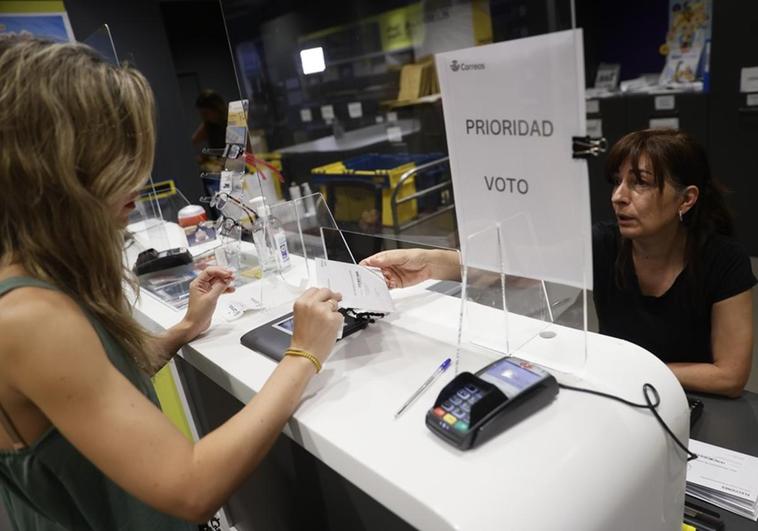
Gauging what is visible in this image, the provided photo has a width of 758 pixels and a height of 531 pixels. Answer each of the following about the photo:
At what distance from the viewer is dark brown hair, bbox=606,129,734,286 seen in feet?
4.68

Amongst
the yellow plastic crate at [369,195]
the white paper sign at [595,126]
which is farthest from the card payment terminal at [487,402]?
the white paper sign at [595,126]

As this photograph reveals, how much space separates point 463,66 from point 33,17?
438cm

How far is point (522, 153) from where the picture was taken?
739 millimetres

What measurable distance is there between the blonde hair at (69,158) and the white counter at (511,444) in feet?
Answer: 1.06

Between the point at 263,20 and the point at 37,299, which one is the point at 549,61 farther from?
the point at 263,20

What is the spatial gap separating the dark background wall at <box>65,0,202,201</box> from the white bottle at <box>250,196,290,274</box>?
314cm

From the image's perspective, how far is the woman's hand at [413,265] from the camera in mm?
1153

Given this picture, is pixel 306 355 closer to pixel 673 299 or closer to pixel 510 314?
pixel 510 314

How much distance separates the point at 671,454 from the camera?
2.33 feet

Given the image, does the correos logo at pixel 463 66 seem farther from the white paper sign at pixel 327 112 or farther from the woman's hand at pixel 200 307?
the white paper sign at pixel 327 112

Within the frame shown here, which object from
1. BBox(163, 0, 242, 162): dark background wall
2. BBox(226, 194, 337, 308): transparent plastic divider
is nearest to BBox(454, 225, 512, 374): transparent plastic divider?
BBox(226, 194, 337, 308): transparent plastic divider

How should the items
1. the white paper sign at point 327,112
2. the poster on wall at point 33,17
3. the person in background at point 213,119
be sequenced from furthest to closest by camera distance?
the white paper sign at point 327,112 → the person in background at point 213,119 → the poster on wall at point 33,17

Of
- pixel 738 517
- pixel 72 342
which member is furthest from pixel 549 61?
pixel 738 517

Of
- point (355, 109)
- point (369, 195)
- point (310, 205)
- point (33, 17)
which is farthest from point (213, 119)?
point (310, 205)
